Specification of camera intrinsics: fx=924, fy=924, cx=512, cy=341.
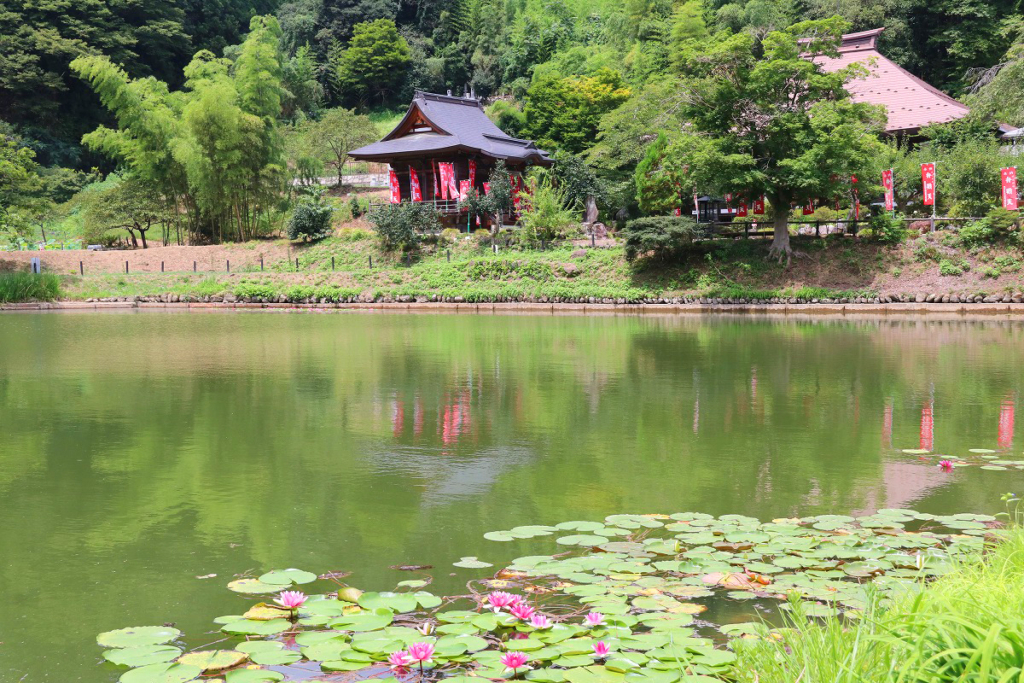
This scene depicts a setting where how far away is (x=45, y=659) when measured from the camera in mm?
3441

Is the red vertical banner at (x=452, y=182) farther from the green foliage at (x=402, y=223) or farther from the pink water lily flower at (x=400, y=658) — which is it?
the pink water lily flower at (x=400, y=658)

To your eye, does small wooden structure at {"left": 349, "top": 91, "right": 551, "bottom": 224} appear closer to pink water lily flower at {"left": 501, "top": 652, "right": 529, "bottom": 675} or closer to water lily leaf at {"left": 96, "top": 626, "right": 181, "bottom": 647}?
water lily leaf at {"left": 96, "top": 626, "right": 181, "bottom": 647}

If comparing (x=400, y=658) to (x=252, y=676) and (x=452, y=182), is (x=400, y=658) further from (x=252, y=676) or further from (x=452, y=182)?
(x=452, y=182)

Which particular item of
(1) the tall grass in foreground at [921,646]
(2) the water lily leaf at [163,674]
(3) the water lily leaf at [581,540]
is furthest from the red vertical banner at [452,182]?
(1) the tall grass in foreground at [921,646]

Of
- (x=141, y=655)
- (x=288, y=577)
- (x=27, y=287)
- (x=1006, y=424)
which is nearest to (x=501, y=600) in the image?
(x=288, y=577)

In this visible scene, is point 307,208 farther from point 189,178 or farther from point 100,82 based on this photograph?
point 100,82

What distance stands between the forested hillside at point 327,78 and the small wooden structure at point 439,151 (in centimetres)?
300

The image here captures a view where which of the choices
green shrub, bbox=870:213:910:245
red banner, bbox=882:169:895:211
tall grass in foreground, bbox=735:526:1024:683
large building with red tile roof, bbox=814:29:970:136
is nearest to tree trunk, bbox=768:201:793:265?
green shrub, bbox=870:213:910:245

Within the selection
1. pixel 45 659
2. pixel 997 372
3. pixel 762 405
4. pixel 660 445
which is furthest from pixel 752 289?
pixel 45 659

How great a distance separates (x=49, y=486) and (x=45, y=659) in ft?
9.48

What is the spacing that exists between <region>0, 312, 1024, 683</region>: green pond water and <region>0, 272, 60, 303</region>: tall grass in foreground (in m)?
13.1

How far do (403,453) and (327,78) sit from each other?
5345cm

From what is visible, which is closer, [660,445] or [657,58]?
[660,445]

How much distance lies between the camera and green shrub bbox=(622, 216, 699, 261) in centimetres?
2308
